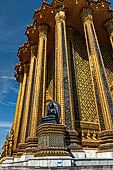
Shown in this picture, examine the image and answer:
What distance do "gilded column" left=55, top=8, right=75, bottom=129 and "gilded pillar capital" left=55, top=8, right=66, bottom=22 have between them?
0.36 meters

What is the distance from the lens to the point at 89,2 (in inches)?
447

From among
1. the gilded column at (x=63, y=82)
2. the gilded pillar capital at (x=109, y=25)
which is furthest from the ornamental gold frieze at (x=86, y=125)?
the gilded pillar capital at (x=109, y=25)

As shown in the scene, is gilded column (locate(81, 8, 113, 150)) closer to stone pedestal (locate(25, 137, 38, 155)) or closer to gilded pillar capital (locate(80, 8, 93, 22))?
gilded pillar capital (locate(80, 8, 93, 22))

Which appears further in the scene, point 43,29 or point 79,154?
point 43,29

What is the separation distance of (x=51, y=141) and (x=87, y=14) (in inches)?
374

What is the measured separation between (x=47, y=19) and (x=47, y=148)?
407 inches

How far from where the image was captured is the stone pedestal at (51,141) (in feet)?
15.5

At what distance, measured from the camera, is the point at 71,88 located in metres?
8.33

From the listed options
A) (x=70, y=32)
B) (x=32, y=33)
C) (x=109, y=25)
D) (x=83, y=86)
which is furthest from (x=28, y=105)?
(x=109, y=25)

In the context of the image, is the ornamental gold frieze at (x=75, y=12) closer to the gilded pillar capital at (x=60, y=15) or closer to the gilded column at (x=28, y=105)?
the gilded pillar capital at (x=60, y=15)

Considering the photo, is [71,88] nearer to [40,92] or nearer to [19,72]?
[40,92]

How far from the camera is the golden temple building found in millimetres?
6094

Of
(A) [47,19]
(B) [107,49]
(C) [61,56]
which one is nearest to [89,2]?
(A) [47,19]

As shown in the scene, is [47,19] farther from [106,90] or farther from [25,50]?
[106,90]
